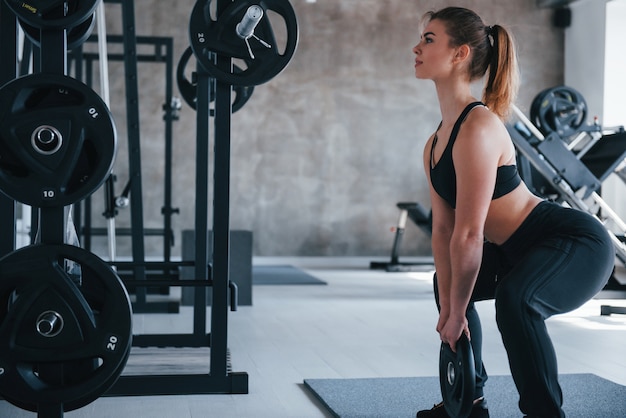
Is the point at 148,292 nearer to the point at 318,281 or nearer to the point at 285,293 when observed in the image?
the point at 285,293

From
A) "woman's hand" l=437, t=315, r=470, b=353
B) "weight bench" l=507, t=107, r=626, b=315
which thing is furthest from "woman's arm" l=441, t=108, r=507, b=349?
"weight bench" l=507, t=107, r=626, b=315

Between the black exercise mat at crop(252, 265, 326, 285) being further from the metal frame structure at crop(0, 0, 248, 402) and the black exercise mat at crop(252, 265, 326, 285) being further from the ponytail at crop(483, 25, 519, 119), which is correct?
the ponytail at crop(483, 25, 519, 119)

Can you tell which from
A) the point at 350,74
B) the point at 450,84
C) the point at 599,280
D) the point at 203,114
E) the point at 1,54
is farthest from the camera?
the point at 350,74

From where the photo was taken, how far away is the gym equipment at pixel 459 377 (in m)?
2.10

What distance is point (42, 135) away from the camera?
1996 mm

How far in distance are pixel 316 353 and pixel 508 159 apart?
1.83 m

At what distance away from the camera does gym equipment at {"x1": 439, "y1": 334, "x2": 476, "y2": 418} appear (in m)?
2.10

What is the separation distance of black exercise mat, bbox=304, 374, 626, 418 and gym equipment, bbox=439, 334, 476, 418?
0.40 m

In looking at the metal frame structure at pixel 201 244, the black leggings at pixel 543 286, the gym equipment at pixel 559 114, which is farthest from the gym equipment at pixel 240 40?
the gym equipment at pixel 559 114

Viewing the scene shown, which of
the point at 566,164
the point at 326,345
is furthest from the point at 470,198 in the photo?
the point at 566,164

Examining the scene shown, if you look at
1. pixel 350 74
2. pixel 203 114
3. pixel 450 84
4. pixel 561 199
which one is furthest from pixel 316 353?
pixel 350 74

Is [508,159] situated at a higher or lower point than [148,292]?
higher

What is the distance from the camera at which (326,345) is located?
3992 mm

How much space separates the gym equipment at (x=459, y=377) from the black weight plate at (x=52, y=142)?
1.01 meters
